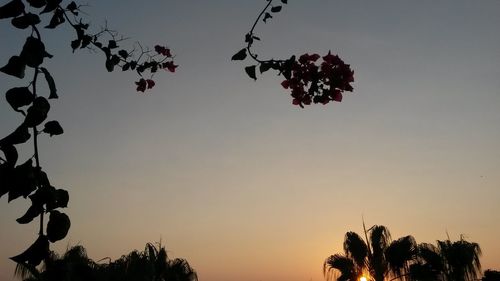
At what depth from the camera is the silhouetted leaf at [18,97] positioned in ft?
6.53

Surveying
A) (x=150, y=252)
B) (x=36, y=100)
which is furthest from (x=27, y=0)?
(x=150, y=252)

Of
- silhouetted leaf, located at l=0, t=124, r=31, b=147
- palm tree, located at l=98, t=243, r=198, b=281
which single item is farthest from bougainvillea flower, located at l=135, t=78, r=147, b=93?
palm tree, located at l=98, t=243, r=198, b=281

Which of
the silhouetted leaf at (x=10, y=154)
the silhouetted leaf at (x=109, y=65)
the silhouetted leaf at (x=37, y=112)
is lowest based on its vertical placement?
the silhouetted leaf at (x=10, y=154)

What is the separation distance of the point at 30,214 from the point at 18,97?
545 millimetres

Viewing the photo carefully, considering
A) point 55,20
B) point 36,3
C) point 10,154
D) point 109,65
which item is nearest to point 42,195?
point 10,154

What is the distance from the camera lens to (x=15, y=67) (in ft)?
6.59

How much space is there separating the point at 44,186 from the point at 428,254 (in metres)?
19.2

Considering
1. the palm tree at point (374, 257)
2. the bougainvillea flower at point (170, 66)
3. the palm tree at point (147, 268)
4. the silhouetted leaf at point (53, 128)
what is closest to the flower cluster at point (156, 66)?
the bougainvillea flower at point (170, 66)

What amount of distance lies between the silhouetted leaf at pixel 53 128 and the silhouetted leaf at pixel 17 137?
0.13m

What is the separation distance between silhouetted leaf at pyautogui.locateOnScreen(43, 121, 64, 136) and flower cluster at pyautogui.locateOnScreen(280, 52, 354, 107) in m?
2.16

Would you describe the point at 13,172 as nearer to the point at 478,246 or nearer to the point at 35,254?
the point at 35,254

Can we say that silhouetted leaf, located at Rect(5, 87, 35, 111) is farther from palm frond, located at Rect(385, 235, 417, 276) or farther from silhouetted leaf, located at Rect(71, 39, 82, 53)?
palm frond, located at Rect(385, 235, 417, 276)

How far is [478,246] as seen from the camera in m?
19.5

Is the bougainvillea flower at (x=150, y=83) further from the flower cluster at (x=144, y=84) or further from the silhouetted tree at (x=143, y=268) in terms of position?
the silhouetted tree at (x=143, y=268)
